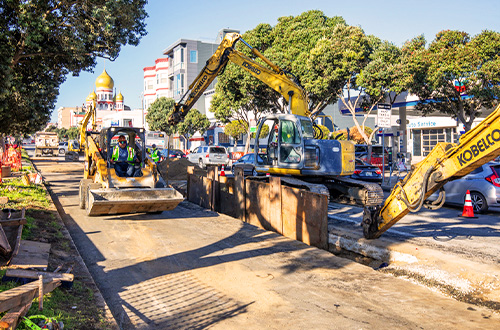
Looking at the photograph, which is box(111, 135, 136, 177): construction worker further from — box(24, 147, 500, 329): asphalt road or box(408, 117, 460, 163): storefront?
box(408, 117, 460, 163): storefront

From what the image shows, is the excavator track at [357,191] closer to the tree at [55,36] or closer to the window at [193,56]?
the tree at [55,36]

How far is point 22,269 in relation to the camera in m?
5.69

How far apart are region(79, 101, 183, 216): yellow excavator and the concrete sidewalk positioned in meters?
0.97

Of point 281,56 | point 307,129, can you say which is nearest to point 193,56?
point 281,56

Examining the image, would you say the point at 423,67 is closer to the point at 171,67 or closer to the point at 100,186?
the point at 100,186

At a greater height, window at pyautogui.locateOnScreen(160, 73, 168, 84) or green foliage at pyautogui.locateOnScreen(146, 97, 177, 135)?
window at pyautogui.locateOnScreen(160, 73, 168, 84)

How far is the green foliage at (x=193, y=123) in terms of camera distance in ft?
176

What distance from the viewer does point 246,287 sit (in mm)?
6203

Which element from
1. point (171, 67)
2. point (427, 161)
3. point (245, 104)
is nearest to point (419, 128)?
point (245, 104)

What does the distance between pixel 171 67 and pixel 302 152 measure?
64284 mm

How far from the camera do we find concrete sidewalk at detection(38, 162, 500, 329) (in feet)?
16.6

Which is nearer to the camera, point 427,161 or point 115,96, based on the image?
point 427,161

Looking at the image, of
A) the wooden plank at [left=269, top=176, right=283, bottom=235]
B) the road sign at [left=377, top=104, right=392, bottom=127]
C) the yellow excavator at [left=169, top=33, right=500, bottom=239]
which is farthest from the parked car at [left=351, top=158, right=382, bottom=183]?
the wooden plank at [left=269, top=176, right=283, bottom=235]

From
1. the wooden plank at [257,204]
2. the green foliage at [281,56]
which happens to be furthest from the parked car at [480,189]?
the green foliage at [281,56]
